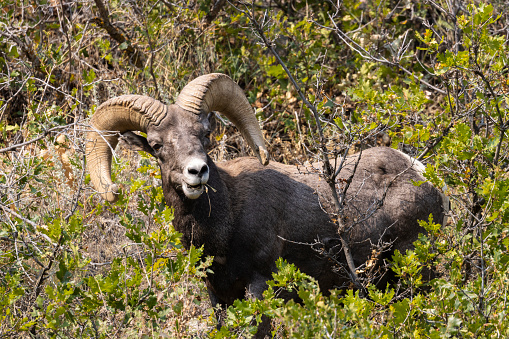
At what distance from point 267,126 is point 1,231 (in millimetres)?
5215

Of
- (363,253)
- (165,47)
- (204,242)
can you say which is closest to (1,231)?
(204,242)

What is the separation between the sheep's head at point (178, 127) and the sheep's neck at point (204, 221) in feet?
0.72

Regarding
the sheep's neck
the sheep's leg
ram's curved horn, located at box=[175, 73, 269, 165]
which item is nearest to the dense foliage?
the sheep's leg

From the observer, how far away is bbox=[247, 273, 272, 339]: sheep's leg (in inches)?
227

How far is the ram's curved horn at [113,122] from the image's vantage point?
591cm

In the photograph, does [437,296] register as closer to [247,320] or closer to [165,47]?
[247,320]

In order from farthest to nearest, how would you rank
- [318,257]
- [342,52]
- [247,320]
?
[342,52], [318,257], [247,320]

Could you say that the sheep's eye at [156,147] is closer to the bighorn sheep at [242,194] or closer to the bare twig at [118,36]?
the bighorn sheep at [242,194]

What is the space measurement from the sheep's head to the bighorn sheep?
0.01 m

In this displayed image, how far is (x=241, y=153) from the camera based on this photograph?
9250mm

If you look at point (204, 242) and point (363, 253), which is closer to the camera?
point (204, 242)

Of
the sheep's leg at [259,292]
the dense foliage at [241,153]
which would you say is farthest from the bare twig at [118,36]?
the sheep's leg at [259,292]

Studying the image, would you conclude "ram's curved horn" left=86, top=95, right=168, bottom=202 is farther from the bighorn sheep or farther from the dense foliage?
the dense foliage

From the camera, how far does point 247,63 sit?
33.6 ft
